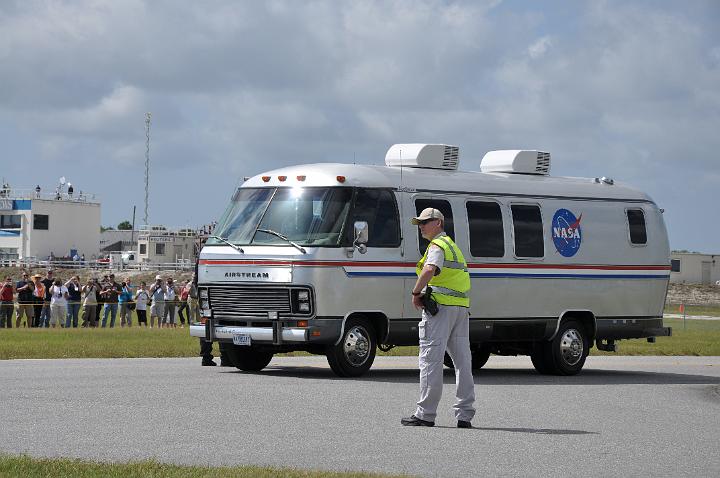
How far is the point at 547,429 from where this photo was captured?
42.7ft

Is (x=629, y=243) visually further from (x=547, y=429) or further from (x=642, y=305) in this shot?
(x=547, y=429)

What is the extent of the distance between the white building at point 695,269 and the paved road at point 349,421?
299ft

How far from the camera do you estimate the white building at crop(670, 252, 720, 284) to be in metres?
109

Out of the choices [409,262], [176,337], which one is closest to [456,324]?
[409,262]

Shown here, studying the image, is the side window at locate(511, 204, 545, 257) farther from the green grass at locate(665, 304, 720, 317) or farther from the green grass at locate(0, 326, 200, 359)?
the green grass at locate(665, 304, 720, 317)

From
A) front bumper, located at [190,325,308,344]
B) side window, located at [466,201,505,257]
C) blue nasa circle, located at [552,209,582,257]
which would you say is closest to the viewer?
front bumper, located at [190,325,308,344]

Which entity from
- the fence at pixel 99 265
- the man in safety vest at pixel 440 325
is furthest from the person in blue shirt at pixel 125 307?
the fence at pixel 99 265

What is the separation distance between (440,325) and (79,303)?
25.1 m

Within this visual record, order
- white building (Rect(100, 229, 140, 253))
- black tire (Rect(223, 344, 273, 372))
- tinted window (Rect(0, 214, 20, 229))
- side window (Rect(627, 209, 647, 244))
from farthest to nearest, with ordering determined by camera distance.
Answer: white building (Rect(100, 229, 140, 253))
tinted window (Rect(0, 214, 20, 229))
side window (Rect(627, 209, 647, 244))
black tire (Rect(223, 344, 273, 372))

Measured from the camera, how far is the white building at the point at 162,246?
126 meters

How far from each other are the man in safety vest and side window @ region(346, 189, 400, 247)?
5646 mm

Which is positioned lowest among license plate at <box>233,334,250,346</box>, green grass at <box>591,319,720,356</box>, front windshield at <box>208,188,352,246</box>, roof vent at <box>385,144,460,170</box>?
green grass at <box>591,319,720,356</box>

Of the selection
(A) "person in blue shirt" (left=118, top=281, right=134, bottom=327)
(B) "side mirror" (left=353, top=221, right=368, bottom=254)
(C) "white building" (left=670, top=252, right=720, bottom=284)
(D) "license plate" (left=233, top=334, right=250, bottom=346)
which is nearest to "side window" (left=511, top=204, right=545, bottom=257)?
(B) "side mirror" (left=353, top=221, right=368, bottom=254)

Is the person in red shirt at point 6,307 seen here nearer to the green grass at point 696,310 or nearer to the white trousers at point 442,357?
the white trousers at point 442,357
